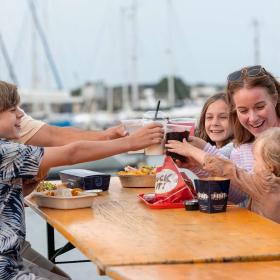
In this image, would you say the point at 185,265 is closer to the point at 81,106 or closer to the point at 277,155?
the point at 277,155

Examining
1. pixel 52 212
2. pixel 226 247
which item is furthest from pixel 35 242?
pixel 226 247

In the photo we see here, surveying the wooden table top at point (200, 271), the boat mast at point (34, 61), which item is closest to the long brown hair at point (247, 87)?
the wooden table top at point (200, 271)

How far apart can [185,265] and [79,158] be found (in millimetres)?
1017

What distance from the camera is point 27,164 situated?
254 cm

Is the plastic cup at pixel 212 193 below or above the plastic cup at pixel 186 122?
below

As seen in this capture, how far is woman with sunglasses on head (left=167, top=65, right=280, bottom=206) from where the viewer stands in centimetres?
309

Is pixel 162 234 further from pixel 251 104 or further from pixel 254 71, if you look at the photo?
pixel 254 71

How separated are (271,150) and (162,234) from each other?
56 centimetres

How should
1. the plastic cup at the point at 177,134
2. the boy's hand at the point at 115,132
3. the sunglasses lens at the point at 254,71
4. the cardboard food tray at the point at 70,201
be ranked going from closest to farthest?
the cardboard food tray at the point at 70,201 < the plastic cup at the point at 177,134 < the sunglasses lens at the point at 254,71 < the boy's hand at the point at 115,132

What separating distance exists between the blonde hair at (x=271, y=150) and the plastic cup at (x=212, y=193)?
16cm

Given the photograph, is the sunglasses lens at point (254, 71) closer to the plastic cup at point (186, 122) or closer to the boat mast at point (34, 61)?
the plastic cup at point (186, 122)

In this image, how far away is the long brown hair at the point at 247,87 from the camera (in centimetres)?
311

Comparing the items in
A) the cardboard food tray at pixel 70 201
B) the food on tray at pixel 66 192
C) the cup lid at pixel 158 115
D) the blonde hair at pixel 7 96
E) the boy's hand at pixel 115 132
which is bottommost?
the cardboard food tray at pixel 70 201

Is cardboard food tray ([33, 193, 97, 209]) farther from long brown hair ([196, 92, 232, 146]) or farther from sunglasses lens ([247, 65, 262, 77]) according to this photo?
long brown hair ([196, 92, 232, 146])
